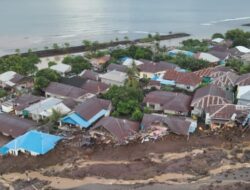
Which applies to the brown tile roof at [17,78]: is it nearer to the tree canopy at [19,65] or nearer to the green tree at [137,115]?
the tree canopy at [19,65]

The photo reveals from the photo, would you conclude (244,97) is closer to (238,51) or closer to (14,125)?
(14,125)

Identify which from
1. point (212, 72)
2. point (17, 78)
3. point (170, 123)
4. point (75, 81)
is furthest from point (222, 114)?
point (17, 78)

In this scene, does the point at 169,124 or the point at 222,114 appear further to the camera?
the point at 222,114

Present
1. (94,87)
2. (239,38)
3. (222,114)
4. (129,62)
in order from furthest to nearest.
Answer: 1. (239,38)
2. (129,62)
3. (94,87)
4. (222,114)

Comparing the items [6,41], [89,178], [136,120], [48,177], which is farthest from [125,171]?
[6,41]

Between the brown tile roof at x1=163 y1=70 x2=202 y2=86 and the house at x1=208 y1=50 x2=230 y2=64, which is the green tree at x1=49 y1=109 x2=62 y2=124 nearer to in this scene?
the brown tile roof at x1=163 y1=70 x2=202 y2=86

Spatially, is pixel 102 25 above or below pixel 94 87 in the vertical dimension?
above
